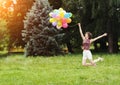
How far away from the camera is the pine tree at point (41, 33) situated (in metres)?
30.7

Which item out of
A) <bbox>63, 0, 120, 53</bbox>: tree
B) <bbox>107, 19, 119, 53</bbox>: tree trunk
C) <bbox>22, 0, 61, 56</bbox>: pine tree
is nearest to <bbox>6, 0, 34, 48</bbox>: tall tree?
<bbox>63, 0, 120, 53</bbox>: tree

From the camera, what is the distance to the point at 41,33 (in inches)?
1218

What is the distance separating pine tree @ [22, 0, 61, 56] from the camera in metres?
30.7

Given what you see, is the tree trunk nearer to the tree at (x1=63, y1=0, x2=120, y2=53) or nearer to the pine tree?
the tree at (x1=63, y1=0, x2=120, y2=53)

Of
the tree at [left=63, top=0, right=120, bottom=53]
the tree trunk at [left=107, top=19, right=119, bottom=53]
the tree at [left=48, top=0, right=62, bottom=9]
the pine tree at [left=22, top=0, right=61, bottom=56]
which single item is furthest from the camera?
the tree at [left=48, top=0, right=62, bottom=9]

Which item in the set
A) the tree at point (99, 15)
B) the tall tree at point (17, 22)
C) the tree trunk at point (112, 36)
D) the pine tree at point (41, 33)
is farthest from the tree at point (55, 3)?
the pine tree at point (41, 33)

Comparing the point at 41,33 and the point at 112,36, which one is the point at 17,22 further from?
the point at 41,33

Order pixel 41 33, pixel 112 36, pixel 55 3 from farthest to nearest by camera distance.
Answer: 1. pixel 55 3
2. pixel 112 36
3. pixel 41 33

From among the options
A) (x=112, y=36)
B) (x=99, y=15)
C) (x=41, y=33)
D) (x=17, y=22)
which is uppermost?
(x=17, y=22)

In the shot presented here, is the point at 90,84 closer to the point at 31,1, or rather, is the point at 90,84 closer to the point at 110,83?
the point at 110,83

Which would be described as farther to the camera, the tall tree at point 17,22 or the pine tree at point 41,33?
the tall tree at point 17,22

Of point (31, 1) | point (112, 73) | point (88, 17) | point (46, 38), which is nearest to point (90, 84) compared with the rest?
point (112, 73)

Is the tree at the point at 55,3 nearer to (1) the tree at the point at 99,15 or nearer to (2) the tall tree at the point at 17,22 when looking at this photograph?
(2) the tall tree at the point at 17,22

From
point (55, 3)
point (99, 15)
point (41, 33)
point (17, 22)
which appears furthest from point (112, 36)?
point (17, 22)
